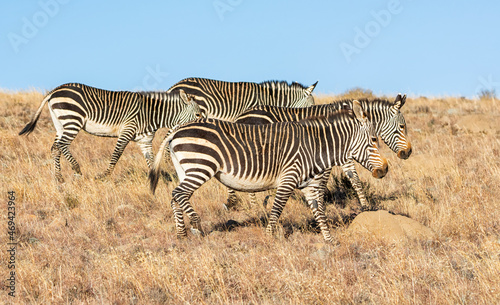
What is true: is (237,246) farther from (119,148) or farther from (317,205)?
(119,148)

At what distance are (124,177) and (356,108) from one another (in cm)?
661

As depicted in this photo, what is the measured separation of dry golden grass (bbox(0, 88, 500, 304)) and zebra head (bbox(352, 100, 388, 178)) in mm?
1186

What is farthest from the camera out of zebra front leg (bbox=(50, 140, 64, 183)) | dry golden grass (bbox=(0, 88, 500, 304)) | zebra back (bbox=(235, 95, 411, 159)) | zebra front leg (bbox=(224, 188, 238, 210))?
zebra front leg (bbox=(50, 140, 64, 183))

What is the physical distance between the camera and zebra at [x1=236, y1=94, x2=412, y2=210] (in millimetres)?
10117

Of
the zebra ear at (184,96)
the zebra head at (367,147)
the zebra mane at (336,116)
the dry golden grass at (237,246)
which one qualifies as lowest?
the dry golden grass at (237,246)

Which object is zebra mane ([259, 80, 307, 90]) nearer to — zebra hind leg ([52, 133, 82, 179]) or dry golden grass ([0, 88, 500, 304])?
dry golden grass ([0, 88, 500, 304])

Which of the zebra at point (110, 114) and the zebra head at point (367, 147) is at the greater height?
the zebra at point (110, 114)

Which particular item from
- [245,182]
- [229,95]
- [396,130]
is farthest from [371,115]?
→ [229,95]

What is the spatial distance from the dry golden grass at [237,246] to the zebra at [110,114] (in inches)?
32.1

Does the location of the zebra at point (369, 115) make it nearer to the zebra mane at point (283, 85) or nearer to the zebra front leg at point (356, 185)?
the zebra front leg at point (356, 185)

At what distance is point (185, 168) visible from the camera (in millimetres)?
7820

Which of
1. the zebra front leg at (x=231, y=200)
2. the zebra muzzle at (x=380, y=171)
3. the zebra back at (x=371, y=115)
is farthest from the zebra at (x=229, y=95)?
the zebra muzzle at (x=380, y=171)

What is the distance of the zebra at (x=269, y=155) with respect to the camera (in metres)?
7.77

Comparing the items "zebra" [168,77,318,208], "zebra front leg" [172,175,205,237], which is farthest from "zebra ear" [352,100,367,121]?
"zebra" [168,77,318,208]
